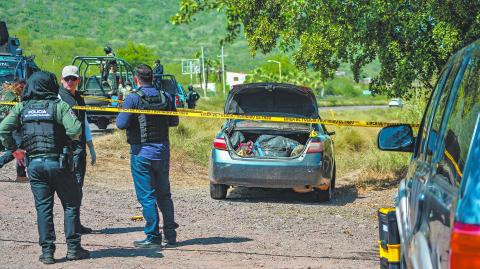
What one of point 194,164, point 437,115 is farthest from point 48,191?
point 194,164

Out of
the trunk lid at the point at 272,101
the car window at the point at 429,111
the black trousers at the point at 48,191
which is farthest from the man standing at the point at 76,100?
the trunk lid at the point at 272,101

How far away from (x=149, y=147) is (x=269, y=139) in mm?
4772

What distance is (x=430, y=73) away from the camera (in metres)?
13.4

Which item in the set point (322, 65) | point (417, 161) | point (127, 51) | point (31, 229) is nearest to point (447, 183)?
point (417, 161)

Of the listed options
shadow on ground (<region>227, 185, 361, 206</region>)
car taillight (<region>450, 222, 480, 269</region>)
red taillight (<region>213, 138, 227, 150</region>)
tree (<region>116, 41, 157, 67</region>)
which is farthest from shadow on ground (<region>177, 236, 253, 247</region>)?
tree (<region>116, 41, 157, 67</region>)

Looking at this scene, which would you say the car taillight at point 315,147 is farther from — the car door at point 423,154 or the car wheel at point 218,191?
the car door at point 423,154

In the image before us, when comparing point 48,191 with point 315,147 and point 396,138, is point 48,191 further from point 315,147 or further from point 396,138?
point 315,147

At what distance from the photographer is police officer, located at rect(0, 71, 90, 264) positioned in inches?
290

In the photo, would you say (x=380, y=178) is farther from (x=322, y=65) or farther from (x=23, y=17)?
(x=23, y=17)

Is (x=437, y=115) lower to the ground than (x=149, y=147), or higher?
higher

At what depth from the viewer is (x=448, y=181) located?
3506 millimetres

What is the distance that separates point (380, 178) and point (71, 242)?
336 inches

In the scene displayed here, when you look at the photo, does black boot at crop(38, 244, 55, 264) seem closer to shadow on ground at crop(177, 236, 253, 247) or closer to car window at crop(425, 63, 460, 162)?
shadow on ground at crop(177, 236, 253, 247)

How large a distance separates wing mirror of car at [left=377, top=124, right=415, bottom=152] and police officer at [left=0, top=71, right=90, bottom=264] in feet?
9.51
